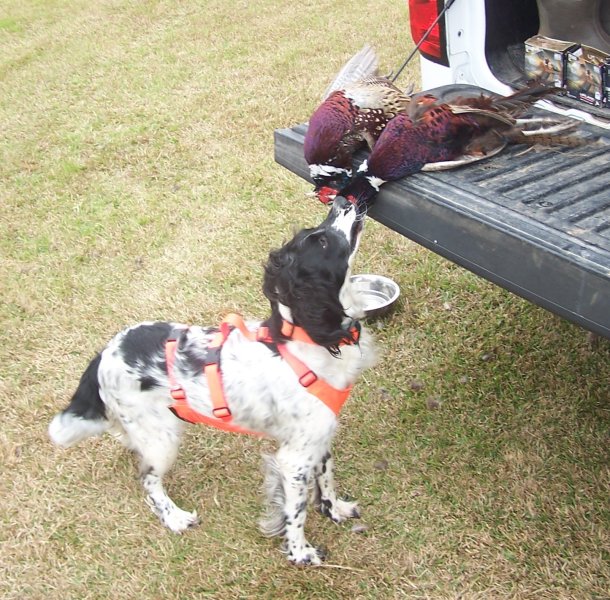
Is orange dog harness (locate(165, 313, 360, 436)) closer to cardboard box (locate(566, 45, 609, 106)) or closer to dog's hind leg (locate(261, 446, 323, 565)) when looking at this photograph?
dog's hind leg (locate(261, 446, 323, 565))

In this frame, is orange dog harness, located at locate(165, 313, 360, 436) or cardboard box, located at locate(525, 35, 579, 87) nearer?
orange dog harness, located at locate(165, 313, 360, 436)

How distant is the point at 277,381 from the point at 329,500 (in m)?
0.64

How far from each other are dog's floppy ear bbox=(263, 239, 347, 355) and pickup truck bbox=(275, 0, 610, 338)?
47cm

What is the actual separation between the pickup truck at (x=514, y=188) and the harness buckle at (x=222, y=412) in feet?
3.06

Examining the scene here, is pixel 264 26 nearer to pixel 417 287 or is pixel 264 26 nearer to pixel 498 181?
pixel 417 287

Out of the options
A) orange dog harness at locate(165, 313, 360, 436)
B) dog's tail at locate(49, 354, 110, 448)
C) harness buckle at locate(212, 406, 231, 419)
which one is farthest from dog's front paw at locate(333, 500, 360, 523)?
dog's tail at locate(49, 354, 110, 448)

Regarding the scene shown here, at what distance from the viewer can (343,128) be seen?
117 inches

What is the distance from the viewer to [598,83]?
10.1 feet

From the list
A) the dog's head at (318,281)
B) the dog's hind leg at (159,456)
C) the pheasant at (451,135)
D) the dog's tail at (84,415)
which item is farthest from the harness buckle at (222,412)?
the pheasant at (451,135)

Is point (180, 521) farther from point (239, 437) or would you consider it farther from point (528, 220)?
point (528, 220)

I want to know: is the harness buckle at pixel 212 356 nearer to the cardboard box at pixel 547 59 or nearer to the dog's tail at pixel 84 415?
the dog's tail at pixel 84 415

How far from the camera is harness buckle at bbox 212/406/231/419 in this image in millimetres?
2549

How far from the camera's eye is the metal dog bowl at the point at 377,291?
373 cm

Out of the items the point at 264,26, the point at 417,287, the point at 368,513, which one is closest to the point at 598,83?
the point at 417,287
